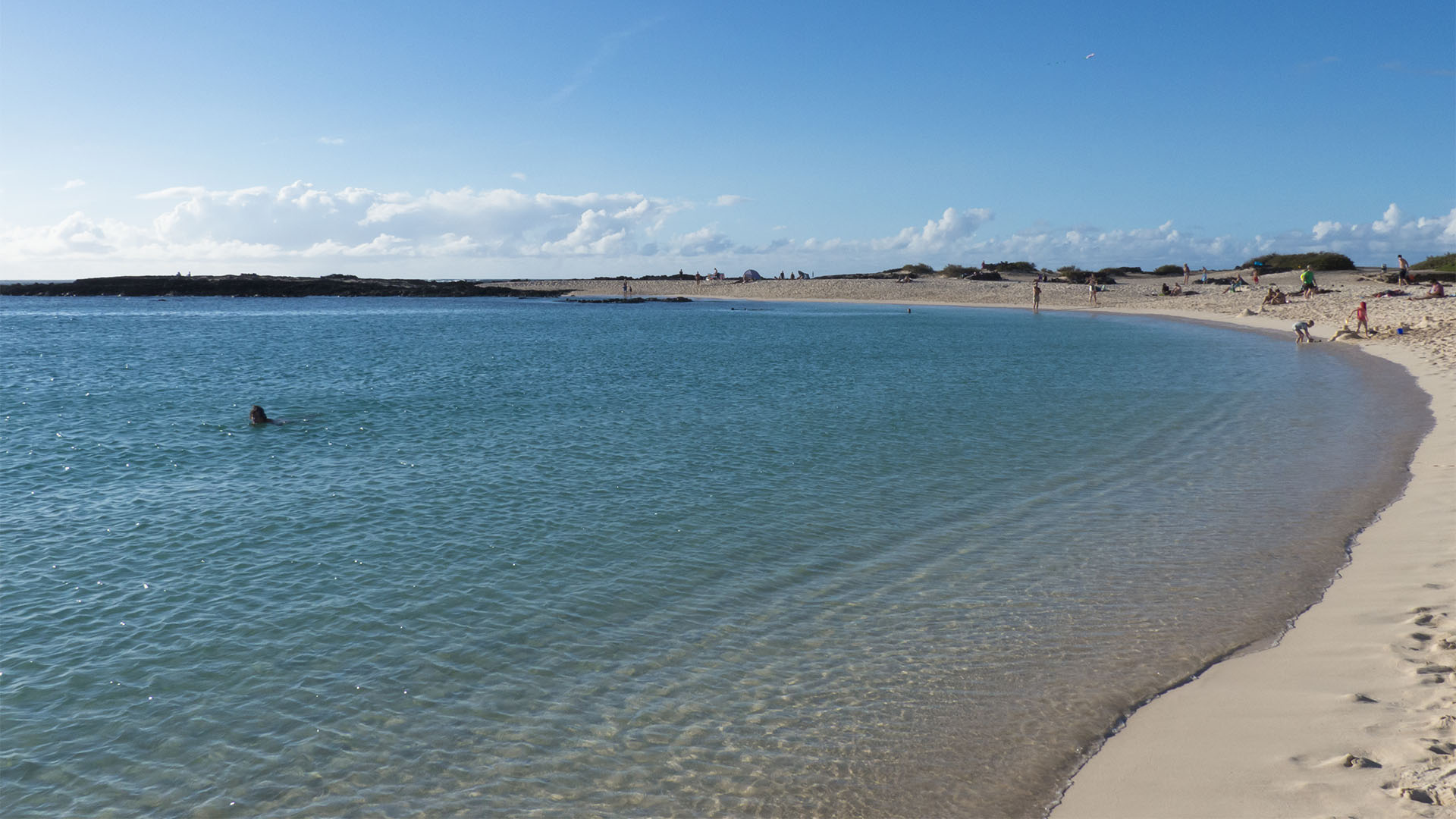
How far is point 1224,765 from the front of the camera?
19.1ft

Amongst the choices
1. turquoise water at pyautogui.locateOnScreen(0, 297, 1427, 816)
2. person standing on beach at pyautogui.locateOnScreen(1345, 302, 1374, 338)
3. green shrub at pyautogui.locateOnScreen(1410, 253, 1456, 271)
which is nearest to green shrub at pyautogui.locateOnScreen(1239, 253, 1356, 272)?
green shrub at pyautogui.locateOnScreen(1410, 253, 1456, 271)

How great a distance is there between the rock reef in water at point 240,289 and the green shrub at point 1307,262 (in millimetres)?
99898

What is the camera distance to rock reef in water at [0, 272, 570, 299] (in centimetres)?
14025

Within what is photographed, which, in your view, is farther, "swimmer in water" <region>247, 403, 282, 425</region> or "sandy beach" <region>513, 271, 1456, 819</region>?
"swimmer in water" <region>247, 403, 282, 425</region>

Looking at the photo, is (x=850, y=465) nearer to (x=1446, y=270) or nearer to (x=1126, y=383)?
(x=1126, y=383)

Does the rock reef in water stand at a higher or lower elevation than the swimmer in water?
higher

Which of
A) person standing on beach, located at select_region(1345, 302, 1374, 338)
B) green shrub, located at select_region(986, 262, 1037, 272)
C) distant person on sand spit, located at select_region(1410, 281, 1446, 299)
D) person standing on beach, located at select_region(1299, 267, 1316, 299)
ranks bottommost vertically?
person standing on beach, located at select_region(1345, 302, 1374, 338)

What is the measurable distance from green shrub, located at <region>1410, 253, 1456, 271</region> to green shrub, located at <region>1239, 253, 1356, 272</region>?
8047 millimetres

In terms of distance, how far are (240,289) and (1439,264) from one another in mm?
161415

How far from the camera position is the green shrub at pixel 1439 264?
242ft

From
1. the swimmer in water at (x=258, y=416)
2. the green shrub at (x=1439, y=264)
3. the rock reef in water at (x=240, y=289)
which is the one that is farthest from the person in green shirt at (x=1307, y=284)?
the rock reef in water at (x=240, y=289)

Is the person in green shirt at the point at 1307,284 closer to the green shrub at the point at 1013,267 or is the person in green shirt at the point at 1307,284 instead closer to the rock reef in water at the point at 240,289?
the green shrub at the point at 1013,267

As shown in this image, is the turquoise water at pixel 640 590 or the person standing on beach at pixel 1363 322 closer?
the turquoise water at pixel 640 590

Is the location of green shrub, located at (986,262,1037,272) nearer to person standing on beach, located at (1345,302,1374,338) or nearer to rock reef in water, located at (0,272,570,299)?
rock reef in water, located at (0,272,570,299)
